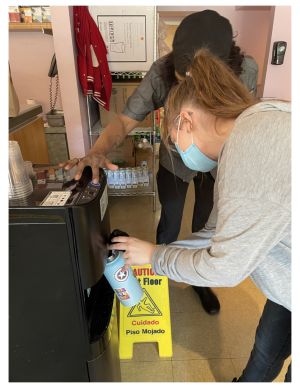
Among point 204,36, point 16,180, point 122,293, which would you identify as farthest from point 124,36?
point 122,293

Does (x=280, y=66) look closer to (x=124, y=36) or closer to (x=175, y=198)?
(x=124, y=36)

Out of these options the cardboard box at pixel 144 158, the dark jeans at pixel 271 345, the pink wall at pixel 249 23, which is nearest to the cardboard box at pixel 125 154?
the cardboard box at pixel 144 158

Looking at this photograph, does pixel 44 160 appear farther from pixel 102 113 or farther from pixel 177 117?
pixel 177 117

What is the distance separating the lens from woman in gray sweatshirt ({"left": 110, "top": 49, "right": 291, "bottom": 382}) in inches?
20.5

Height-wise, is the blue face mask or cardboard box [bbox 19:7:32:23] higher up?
cardboard box [bbox 19:7:32:23]

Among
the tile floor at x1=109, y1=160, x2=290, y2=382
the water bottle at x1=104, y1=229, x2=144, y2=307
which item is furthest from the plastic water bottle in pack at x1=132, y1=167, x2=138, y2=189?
the water bottle at x1=104, y1=229, x2=144, y2=307

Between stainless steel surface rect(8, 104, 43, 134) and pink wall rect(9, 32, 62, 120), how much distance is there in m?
1.83

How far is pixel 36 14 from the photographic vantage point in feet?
7.97

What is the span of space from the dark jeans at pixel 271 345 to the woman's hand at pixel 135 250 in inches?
19.1

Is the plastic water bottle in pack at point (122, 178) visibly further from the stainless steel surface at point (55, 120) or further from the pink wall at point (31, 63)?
the pink wall at point (31, 63)

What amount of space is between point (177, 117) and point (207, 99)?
12 cm

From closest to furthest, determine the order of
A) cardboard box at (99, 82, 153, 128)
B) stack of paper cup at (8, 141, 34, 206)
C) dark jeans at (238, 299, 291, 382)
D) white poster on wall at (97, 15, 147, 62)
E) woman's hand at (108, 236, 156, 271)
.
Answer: stack of paper cup at (8, 141, 34, 206) → woman's hand at (108, 236, 156, 271) → dark jeans at (238, 299, 291, 382) → white poster on wall at (97, 15, 147, 62) → cardboard box at (99, 82, 153, 128)

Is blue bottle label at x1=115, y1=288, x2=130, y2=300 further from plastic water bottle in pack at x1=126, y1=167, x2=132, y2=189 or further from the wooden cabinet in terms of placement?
plastic water bottle in pack at x1=126, y1=167, x2=132, y2=189

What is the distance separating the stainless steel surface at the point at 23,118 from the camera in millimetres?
1270
